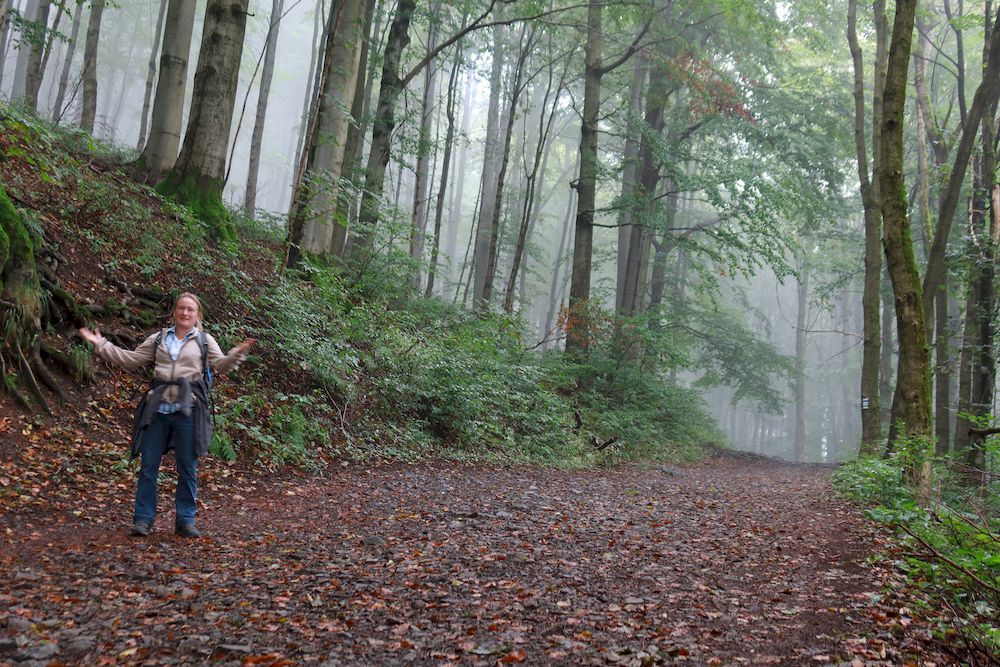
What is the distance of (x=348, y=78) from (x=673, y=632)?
37.1 feet

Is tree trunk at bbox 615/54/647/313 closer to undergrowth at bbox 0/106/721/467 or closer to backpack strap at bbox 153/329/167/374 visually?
undergrowth at bbox 0/106/721/467

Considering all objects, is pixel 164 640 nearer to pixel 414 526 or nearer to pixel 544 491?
pixel 414 526

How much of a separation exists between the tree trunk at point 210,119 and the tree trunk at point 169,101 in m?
0.48

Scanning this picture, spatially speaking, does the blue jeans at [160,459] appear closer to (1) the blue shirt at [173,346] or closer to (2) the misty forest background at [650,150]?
(1) the blue shirt at [173,346]

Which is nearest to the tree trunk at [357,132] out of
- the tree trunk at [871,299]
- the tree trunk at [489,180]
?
the tree trunk at [489,180]

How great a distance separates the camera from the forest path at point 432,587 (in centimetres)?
329

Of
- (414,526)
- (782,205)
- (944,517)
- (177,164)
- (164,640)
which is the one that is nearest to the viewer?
(164,640)

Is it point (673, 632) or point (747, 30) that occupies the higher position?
point (747, 30)

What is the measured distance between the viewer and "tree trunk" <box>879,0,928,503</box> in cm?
732

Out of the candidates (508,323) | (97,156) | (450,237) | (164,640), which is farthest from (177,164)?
(450,237)

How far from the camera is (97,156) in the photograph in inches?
440

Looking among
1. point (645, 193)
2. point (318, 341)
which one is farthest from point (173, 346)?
point (645, 193)

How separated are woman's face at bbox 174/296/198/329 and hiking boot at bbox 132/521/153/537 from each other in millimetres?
1492

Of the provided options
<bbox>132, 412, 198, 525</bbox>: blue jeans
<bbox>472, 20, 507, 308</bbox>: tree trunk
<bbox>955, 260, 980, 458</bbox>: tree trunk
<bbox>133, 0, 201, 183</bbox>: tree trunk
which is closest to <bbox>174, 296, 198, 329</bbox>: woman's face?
<bbox>132, 412, 198, 525</bbox>: blue jeans
